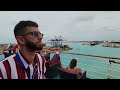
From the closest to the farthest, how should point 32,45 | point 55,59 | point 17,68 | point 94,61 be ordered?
1. point 17,68
2. point 32,45
3. point 94,61
4. point 55,59

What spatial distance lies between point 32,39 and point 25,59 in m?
0.25

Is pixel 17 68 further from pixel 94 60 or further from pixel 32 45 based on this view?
pixel 94 60

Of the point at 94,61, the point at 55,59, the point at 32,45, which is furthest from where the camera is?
the point at 55,59

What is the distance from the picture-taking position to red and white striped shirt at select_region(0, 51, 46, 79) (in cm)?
146

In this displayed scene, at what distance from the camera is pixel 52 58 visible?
2930mm

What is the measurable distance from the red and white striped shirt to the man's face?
118 mm

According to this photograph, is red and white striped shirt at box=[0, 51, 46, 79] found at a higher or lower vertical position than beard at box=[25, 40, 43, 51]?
lower

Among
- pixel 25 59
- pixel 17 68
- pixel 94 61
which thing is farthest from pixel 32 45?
pixel 94 61

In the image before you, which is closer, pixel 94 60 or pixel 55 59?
pixel 94 60

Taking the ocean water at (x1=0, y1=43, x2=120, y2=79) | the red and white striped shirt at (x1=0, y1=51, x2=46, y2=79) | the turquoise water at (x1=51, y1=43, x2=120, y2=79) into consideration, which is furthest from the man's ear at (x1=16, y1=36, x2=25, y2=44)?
the turquoise water at (x1=51, y1=43, x2=120, y2=79)

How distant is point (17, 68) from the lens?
151cm

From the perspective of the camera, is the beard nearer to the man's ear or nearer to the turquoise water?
the man's ear

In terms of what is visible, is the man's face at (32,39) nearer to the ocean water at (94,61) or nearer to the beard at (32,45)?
the beard at (32,45)
